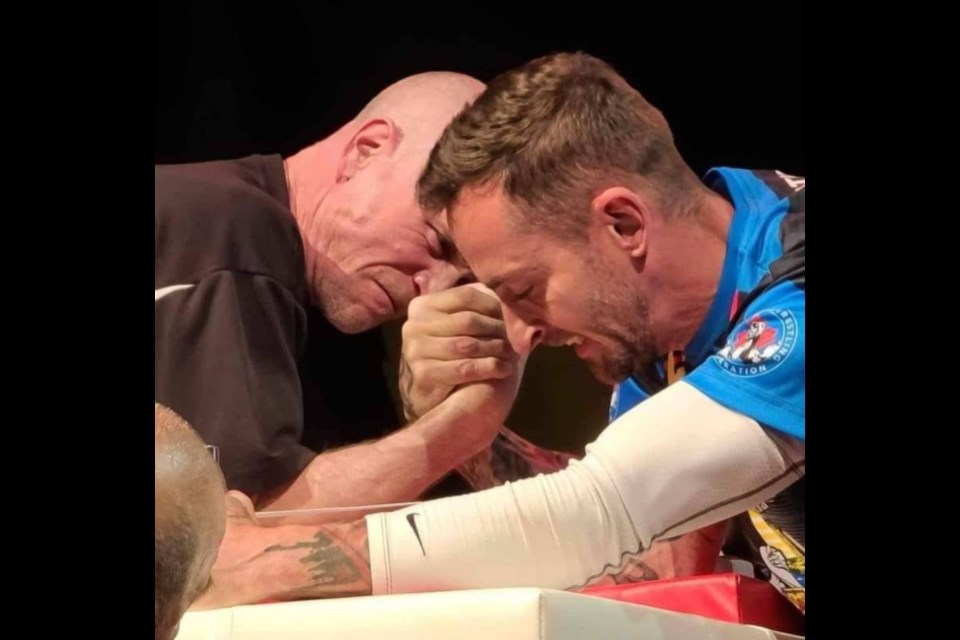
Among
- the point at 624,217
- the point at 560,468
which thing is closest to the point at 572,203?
the point at 624,217

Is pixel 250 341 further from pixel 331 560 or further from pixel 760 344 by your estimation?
pixel 760 344

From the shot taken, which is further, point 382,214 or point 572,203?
point 382,214

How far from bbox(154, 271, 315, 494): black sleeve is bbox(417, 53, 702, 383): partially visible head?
15.8 inches

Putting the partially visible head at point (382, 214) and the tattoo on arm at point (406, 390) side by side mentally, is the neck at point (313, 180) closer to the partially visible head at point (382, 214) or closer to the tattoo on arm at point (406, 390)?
the partially visible head at point (382, 214)

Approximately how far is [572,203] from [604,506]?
56 centimetres

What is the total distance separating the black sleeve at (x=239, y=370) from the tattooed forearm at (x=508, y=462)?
317 mm

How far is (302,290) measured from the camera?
2312mm

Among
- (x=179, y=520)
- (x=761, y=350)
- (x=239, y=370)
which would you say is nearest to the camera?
(x=179, y=520)

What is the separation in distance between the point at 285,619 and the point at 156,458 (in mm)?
956

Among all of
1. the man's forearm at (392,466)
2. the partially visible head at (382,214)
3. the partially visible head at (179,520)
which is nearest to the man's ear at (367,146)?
the partially visible head at (382,214)

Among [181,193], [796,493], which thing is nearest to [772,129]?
[796,493]

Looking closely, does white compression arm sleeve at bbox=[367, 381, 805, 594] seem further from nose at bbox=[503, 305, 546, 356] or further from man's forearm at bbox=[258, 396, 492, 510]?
nose at bbox=[503, 305, 546, 356]

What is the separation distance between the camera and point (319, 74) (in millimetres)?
2344

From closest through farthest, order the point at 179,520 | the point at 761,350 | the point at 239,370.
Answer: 1. the point at 179,520
2. the point at 761,350
3. the point at 239,370
